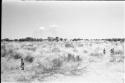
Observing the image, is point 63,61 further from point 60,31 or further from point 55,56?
point 60,31

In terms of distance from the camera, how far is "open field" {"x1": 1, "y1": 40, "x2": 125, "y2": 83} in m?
1.74

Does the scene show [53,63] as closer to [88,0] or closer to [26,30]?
[26,30]

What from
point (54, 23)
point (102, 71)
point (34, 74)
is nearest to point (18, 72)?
point (34, 74)

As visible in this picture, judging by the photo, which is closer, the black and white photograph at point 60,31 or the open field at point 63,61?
the open field at point 63,61

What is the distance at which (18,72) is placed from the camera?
179 centimetres

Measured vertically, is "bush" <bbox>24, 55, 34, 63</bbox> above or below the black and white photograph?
below

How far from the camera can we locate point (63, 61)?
1.94 m

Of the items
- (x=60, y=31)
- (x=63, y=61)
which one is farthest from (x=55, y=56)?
(x=60, y=31)

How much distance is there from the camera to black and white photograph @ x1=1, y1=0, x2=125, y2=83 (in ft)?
6.30

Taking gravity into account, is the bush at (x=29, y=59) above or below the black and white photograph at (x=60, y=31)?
below

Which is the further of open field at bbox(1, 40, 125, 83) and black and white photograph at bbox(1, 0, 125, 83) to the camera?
black and white photograph at bbox(1, 0, 125, 83)

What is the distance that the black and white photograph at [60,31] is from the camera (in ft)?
6.30

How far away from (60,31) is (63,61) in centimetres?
34

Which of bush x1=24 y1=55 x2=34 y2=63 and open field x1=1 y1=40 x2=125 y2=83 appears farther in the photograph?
bush x1=24 y1=55 x2=34 y2=63
